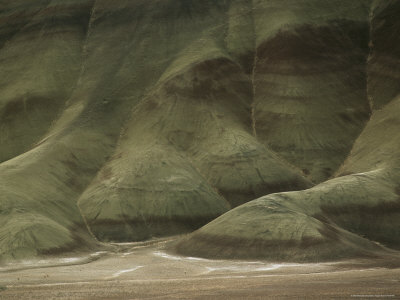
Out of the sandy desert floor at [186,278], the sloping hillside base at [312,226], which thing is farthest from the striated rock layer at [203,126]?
the sandy desert floor at [186,278]

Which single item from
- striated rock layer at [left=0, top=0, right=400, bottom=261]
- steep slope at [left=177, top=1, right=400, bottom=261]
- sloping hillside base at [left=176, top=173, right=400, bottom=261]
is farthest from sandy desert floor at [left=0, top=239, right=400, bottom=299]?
striated rock layer at [left=0, top=0, right=400, bottom=261]

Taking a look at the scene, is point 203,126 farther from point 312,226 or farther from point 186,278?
point 186,278

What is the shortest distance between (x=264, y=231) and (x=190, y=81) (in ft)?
123

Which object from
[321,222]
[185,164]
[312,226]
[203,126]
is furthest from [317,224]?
[203,126]

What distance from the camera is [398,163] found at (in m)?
76.8

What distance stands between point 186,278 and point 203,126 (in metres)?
42.6

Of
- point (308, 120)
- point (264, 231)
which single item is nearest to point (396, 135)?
point (308, 120)

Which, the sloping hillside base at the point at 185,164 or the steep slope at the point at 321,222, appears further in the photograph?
the sloping hillside base at the point at 185,164

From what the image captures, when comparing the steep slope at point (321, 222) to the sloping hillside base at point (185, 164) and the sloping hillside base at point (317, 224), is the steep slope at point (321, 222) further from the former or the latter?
the sloping hillside base at point (185, 164)

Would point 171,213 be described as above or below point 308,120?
below

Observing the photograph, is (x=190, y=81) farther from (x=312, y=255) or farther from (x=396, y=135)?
(x=312, y=255)

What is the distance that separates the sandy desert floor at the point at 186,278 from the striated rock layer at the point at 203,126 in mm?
3088

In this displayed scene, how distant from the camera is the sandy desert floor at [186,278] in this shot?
3806 cm

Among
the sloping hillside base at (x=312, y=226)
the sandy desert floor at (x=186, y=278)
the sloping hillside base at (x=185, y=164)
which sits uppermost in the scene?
the sloping hillside base at (x=185, y=164)
